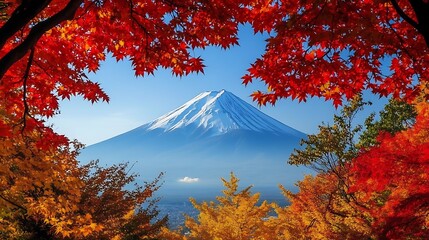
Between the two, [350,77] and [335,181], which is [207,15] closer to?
[350,77]

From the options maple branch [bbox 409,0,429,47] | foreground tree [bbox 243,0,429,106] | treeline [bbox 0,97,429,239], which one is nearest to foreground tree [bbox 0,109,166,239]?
treeline [bbox 0,97,429,239]

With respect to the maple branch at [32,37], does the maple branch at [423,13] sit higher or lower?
higher

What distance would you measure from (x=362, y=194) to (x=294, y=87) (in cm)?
1187

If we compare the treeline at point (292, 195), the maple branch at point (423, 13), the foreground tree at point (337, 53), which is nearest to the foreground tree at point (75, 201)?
the treeline at point (292, 195)

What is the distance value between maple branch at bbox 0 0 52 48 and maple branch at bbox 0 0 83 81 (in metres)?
0.11

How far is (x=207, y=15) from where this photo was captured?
222 inches

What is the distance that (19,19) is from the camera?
3.21m

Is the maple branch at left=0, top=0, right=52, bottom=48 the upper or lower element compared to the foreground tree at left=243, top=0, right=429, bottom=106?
lower

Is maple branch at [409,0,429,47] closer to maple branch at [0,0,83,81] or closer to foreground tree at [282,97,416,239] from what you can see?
maple branch at [0,0,83,81]

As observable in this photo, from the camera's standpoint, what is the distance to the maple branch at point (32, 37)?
322 cm

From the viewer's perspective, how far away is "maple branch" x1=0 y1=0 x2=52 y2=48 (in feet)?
10.4

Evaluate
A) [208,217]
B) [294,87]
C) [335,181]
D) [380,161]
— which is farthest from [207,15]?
[208,217]

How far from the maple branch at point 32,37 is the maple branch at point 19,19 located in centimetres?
11

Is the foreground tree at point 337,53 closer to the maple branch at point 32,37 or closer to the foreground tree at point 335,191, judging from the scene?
the maple branch at point 32,37
